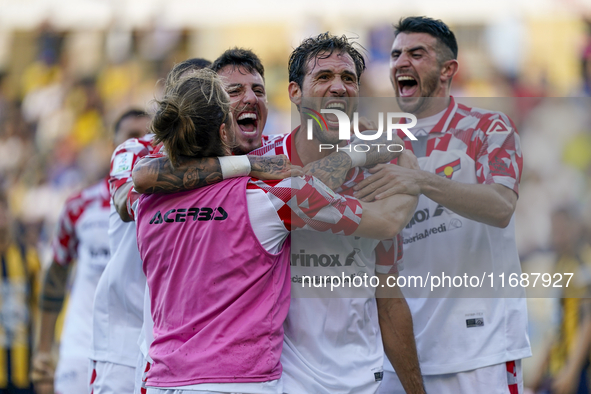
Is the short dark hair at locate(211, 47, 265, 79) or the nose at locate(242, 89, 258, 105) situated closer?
the nose at locate(242, 89, 258, 105)

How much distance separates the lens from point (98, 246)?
4914 mm

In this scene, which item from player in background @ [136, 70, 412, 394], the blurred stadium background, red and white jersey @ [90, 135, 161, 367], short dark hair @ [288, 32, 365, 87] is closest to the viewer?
player in background @ [136, 70, 412, 394]

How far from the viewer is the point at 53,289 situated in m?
5.30

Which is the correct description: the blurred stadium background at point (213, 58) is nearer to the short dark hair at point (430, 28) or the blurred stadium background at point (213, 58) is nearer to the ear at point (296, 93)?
the short dark hair at point (430, 28)

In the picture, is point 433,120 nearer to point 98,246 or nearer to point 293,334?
point 293,334

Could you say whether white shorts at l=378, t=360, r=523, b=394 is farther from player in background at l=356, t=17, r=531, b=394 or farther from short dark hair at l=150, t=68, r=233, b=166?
short dark hair at l=150, t=68, r=233, b=166

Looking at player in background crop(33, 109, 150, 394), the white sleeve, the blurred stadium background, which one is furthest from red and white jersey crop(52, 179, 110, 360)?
the blurred stadium background

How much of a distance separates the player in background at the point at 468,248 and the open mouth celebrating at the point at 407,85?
105mm

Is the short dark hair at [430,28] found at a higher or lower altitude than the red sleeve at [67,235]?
higher

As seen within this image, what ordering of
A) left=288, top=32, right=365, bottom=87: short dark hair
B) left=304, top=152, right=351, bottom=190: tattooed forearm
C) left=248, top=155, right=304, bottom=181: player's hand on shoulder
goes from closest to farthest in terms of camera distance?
left=248, top=155, right=304, bottom=181: player's hand on shoulder < left=304, top=152, right=351, bottom=190: tattooed forearm < left=288, top=32, right=365, bottom=87: short dark hair

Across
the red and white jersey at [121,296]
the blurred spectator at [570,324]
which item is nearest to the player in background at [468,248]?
the red and white jersey at [121,296]

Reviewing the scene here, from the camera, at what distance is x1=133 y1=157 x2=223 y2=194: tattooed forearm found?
2.80 meters

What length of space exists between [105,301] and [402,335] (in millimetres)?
1856

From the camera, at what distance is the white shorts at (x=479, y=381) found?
140 inches
